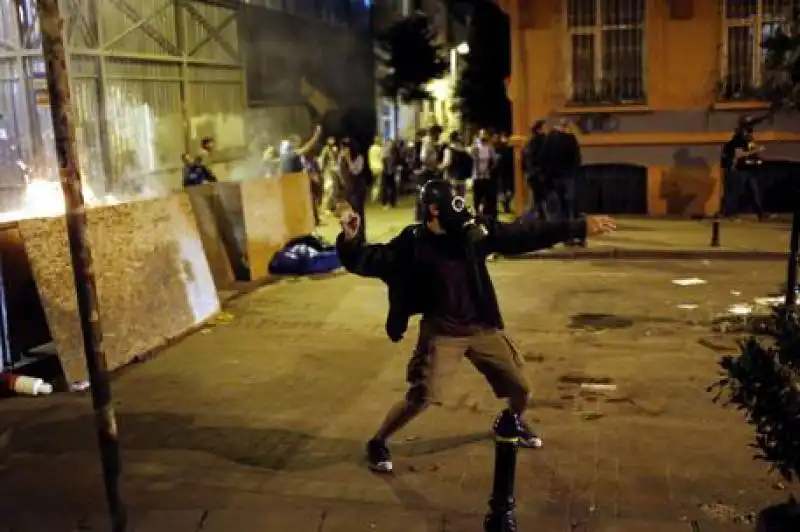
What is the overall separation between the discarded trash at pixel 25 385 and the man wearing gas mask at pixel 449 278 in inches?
132

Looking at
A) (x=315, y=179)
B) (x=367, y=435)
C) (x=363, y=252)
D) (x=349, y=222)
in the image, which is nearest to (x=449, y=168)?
(x=315, y=179)

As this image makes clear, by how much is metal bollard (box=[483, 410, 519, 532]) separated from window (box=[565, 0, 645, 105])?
41.9ft

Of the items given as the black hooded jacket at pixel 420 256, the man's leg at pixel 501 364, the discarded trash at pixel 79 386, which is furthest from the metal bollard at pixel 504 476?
the discarded trash at pixel 79 386

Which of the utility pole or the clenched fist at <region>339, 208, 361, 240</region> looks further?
the clenched fist at <region>339, 208, 361, 240</region>

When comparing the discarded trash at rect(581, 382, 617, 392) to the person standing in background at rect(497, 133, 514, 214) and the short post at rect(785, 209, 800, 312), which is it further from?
the person standing in background at rect(497, 133, 514, 214)

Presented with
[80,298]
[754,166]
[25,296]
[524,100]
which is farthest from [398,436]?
[524,100]

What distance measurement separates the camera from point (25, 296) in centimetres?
788

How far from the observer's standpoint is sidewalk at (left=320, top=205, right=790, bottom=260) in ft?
41.5

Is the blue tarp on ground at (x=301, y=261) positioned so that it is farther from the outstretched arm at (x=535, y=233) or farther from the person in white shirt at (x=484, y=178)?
the outstretched arm at (x=535, y=233)

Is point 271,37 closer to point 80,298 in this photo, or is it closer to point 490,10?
point 490,10

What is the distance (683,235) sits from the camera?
14164 millimetres

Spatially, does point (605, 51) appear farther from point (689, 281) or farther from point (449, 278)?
point (449, 278)

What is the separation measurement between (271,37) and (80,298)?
1952 centimetres

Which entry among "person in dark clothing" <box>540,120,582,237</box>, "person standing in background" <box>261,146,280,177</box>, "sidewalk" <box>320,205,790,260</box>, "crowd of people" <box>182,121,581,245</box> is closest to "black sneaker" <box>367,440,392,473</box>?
"crowd of people" <box>182,121,581,245</box>
